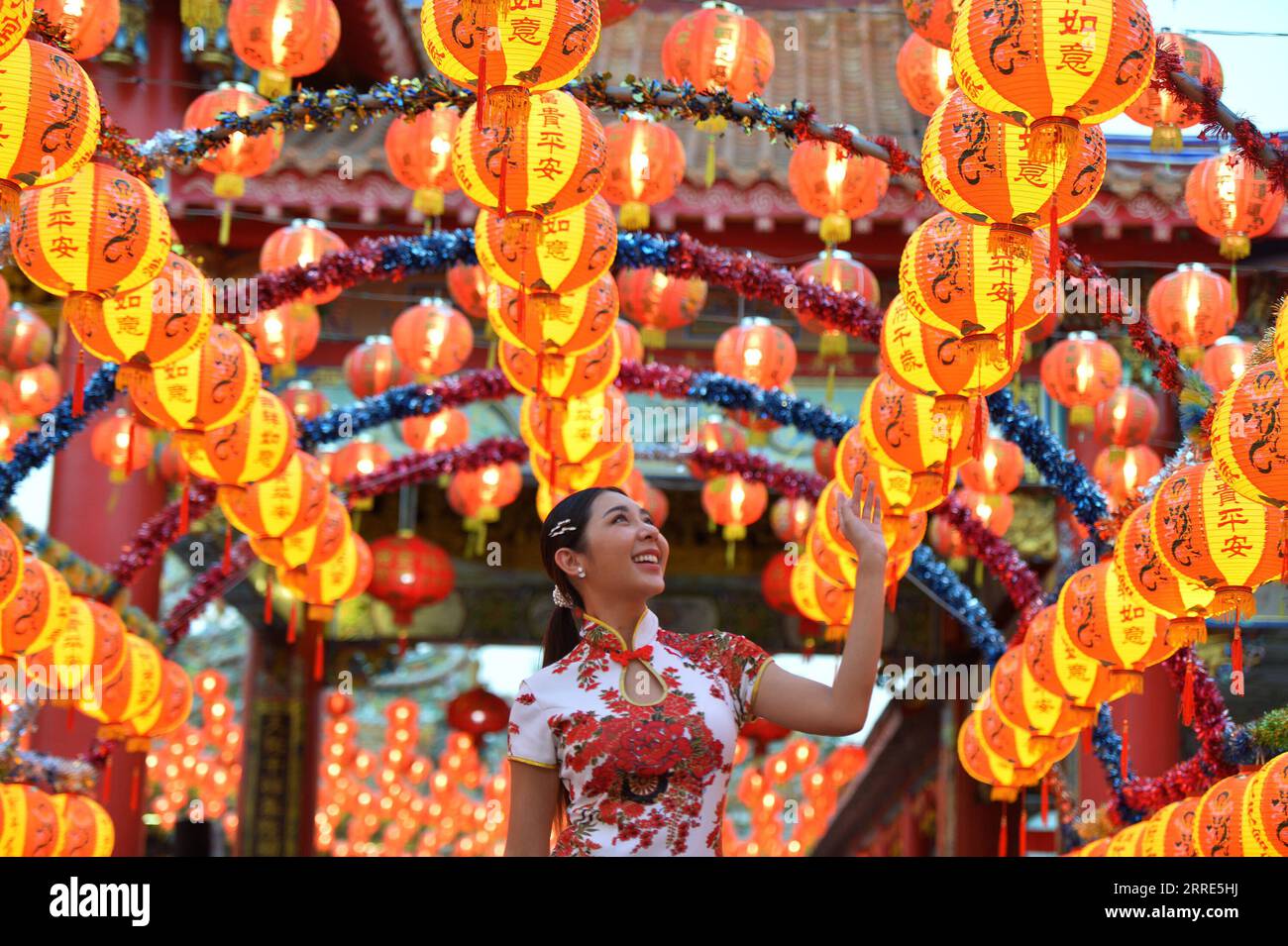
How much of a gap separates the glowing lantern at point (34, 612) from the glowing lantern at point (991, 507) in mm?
4612

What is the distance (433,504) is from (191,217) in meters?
2.74

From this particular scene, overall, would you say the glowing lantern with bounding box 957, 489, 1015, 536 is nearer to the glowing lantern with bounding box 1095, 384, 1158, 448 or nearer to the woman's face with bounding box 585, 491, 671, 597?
the glowing lantern with bounding box 1095, 384, 1158, 448

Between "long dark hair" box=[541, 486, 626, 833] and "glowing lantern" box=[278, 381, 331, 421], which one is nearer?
"long dark hair" box=[541, 486, 626, 833]

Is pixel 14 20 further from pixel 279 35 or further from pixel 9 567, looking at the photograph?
pixel 279 35

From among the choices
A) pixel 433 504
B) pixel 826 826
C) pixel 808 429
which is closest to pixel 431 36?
pixel 808 429

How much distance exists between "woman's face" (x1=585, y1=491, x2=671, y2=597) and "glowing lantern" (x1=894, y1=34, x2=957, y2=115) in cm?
452

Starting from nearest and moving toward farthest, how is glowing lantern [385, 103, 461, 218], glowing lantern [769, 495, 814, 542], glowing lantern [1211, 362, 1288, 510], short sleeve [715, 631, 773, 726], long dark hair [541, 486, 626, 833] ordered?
short sleeve [715, 631, 773, 726]
long dark hair [541, 486, 626, 833]
glowing lantern [1211, 362, 1288, 510]
glowing lantern [385, 103, 461, 218]
glowing lantern [769, 495, 814, 542]

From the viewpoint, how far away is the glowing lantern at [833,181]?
7113mm

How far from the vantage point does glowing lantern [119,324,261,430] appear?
5852mm

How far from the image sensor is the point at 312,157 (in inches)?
388

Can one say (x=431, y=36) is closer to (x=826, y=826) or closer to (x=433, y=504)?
(x=433, y=504)

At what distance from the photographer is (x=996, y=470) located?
8789mm

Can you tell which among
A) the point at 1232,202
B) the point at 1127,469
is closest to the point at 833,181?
the point at 1232,202

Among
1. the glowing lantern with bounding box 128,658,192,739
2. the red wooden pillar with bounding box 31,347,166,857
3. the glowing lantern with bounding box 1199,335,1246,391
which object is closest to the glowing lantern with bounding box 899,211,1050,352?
the glowing lantern with bounding box 1199,335,1246,391
